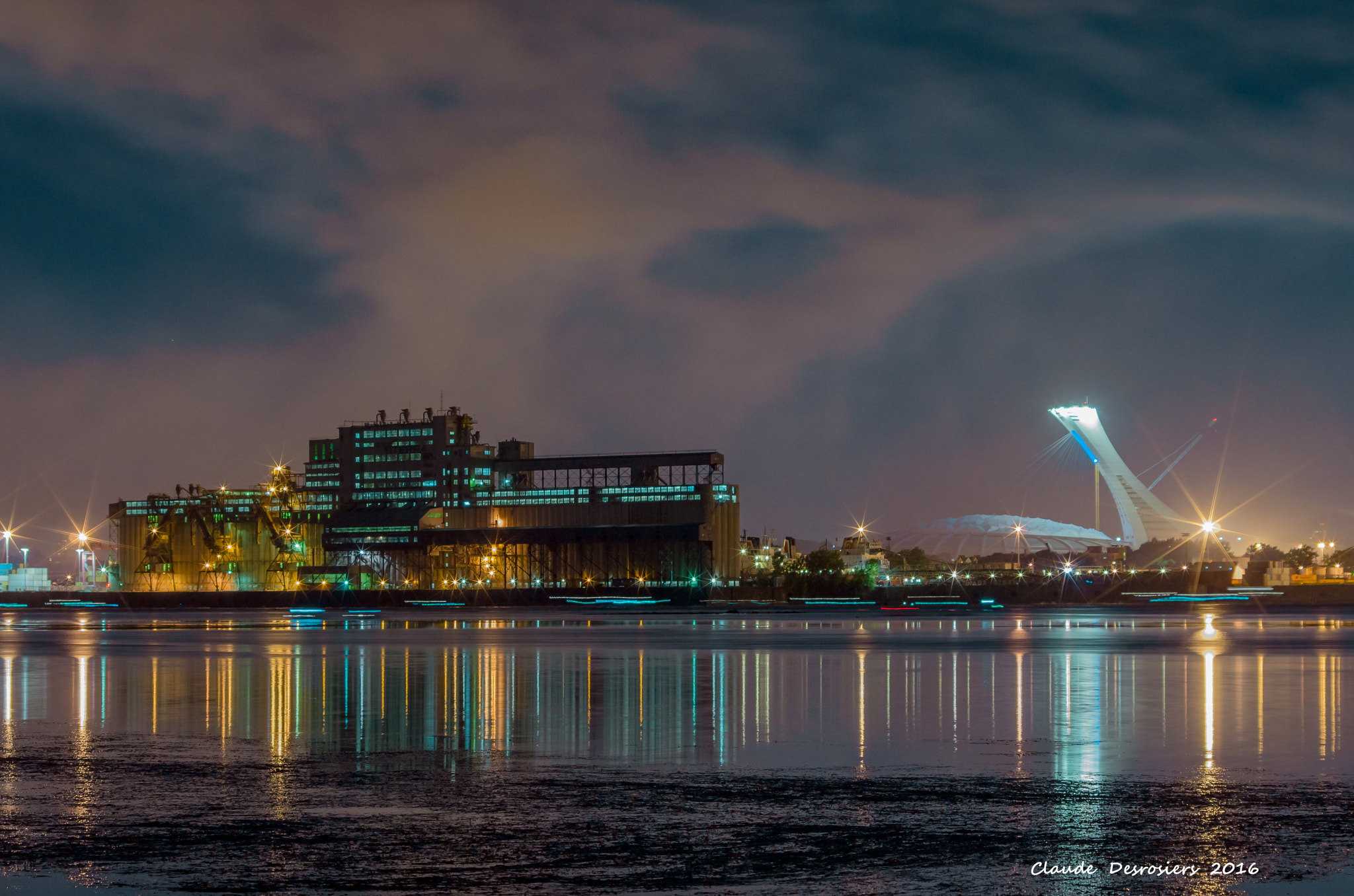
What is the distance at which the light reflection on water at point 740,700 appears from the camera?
1750 cm

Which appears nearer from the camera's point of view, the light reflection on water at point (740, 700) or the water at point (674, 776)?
the water at point (674, 776)

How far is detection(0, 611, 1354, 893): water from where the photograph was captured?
35.1 feet

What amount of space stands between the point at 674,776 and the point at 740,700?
9.51 meters

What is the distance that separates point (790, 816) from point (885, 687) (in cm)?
1510

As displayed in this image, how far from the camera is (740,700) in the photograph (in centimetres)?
2464

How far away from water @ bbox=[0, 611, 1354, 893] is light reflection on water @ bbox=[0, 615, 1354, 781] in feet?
0.39

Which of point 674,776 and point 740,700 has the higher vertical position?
point 674,776

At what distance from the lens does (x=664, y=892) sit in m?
9.78

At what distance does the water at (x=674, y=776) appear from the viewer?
10.7m

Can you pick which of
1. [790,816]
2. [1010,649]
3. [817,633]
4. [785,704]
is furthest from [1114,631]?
[790,816]

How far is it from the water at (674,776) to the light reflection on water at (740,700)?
0.39 ft

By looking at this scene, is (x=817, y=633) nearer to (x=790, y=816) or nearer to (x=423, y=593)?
(x=790, y=816)

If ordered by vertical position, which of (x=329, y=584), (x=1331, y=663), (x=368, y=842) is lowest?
(x=329, y=584)

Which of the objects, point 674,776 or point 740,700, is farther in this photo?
point 740,700
